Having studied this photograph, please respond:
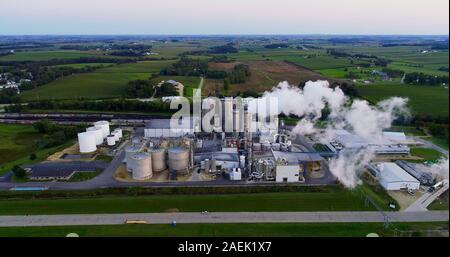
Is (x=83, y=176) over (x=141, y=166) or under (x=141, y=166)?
under

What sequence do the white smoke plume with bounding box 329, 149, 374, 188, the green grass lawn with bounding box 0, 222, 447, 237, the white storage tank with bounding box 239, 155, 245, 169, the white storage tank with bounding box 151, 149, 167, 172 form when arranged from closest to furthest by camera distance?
the green grass lawn with bounding box 0, 222, 447, 237, the white smoke plume with bounding box 329, 149, 374, 188, the white storage tank with bounding box 151, 149, 167, 172, the white storage tank with bounding box 239, 155, 245, 169

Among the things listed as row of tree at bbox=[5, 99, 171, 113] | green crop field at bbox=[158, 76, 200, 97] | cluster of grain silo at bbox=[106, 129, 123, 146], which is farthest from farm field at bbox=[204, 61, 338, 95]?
cluster of grain silo at bbox=[106, 129, 123, 146]

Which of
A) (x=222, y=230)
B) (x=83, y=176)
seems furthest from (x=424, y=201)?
(x=83, y=176)

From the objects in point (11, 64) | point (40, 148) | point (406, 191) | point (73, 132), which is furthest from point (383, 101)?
point (11, 64)

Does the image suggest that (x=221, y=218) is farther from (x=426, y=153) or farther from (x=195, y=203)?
(x=426, y=153)

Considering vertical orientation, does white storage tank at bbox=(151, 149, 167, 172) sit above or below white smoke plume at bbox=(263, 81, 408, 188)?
below

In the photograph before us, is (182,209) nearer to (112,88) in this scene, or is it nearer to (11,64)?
(112,88)

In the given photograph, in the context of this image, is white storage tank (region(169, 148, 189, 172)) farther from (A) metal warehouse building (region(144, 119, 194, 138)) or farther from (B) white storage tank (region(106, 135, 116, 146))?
(B) white storage tank (region(106, 135, 116, 146))
